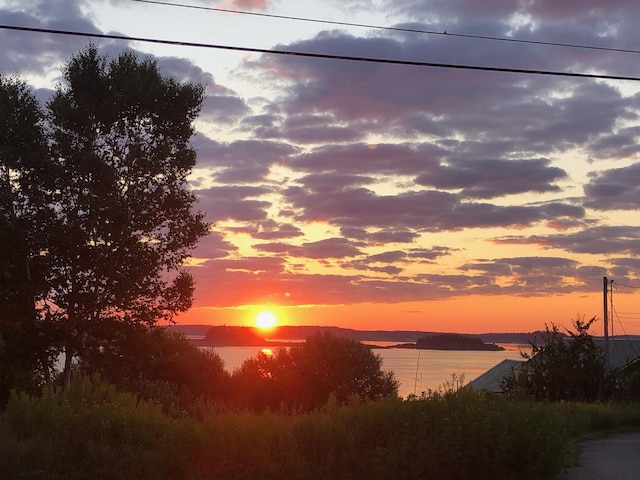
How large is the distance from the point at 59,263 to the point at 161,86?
327 inches

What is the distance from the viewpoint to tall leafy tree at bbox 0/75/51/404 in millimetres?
28156

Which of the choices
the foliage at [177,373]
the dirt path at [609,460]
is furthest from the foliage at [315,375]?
the dirt path at [609,460]

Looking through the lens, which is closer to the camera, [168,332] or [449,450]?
[449,450]

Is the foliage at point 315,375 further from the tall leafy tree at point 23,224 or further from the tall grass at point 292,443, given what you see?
the tall grass at point 292,443

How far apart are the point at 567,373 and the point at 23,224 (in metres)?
21.2

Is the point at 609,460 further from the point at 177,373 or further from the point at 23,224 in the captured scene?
the point at 177,373

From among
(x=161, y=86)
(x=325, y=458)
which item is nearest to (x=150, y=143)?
(x=161, y=86)

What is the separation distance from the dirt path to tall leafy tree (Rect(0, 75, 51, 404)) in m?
20.1

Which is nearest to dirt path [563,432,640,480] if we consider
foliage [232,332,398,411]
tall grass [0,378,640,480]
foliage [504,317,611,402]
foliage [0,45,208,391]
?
tall grass [0,378,640,480]

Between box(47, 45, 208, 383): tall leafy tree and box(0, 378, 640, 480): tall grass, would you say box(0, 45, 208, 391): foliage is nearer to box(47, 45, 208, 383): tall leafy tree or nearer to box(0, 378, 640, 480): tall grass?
box(47, 45, 208, 383): tall leafy tree

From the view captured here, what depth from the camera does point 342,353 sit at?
154 feet

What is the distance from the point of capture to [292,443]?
11.1m

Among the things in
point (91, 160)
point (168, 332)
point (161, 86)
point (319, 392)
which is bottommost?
point (319, 392)

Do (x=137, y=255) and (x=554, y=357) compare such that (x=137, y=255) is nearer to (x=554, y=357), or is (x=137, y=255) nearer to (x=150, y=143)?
(x=150, y=143)
